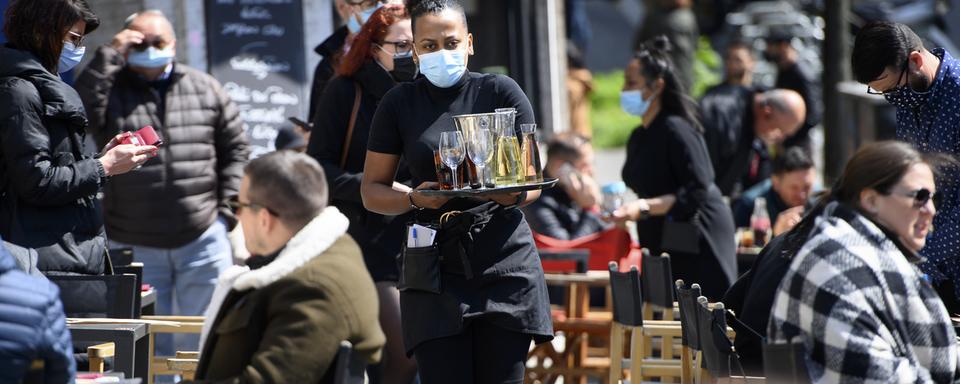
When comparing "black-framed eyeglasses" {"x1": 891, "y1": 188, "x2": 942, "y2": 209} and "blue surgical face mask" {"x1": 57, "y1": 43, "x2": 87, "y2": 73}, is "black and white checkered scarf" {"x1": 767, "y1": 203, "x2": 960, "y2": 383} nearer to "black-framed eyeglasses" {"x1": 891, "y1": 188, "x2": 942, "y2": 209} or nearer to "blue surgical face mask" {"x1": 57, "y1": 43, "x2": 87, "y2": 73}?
"black-framed eyeglasses" {"x1": 891, "y1": 188, "x2": 942, "y2": 209}

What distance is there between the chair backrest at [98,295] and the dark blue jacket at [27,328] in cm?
112

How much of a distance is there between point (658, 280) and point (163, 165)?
2.35 m

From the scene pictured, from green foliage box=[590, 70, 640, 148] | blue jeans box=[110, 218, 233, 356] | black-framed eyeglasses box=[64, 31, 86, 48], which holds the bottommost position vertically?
green foliage box=[590, 70, 640, 148]

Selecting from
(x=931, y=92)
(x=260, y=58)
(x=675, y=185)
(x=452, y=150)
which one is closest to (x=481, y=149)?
(x=452, y=150)

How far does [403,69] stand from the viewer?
4738 mm

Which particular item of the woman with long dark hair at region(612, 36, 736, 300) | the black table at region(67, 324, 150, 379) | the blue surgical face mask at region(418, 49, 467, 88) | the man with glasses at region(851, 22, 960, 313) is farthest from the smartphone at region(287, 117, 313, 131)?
the man with glasses at region(851, 22, 960, 313)

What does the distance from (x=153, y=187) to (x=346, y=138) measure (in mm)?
1640

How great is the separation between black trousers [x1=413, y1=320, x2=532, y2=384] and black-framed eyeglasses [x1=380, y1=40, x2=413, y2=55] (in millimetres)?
1209

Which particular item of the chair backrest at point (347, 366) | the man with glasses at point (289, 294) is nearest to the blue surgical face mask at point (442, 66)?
the man with glasses at point (289, 294)

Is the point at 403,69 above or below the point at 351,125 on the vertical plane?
above

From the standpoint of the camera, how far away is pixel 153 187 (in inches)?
237

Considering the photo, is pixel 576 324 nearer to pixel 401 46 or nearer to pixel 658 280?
pixel 658 280

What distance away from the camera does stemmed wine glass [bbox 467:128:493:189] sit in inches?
151

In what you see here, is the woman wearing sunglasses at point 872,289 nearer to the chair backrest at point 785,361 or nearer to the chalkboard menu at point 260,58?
the chair backrest at point 785,361
